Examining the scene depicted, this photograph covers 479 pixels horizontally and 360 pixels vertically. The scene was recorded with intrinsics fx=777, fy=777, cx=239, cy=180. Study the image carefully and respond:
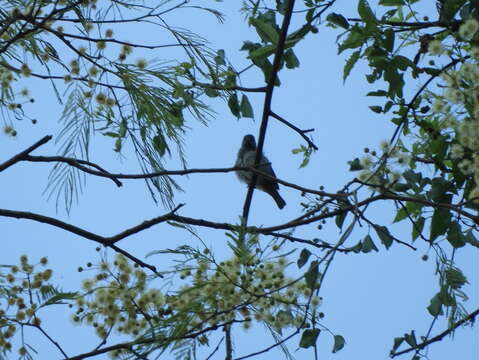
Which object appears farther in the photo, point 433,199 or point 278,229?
point 433,199

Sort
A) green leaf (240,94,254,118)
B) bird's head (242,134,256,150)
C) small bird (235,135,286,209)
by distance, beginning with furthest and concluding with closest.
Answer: bird's head (242,134,256,150) → small bird (235,135,286,209) → green leaf (240,94,254,118)

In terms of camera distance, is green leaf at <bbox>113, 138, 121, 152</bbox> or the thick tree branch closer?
the thick tree branch

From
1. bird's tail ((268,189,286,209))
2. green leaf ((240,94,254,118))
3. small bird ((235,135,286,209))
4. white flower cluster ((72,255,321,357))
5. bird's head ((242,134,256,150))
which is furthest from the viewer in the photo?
bird's head ((242,134,256,150))

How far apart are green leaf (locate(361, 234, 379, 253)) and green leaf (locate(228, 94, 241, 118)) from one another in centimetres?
58

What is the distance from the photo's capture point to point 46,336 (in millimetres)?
1643

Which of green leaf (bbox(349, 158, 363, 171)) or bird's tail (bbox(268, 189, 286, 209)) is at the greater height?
bird's tail (bbox(268, 189, 286, 209))

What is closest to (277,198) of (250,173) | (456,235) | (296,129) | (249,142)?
(250,173)

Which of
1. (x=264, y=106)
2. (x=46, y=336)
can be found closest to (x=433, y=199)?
(x=264, y=106)

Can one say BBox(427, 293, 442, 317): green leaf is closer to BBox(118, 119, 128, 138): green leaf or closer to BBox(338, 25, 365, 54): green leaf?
BBox(338, 25, 365, 54): green leaf

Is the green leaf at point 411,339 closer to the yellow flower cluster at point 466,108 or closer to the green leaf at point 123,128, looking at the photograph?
the yellow flower cluster at point 466,108

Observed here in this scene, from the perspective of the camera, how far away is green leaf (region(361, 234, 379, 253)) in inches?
72.1

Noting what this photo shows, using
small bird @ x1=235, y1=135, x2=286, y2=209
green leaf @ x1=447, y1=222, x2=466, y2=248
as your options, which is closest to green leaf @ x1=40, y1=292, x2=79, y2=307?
green leaf @ x1=447, y1=222, x2=466, y2=248

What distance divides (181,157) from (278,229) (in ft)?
1.62

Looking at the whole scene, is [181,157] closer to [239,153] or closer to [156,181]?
[156,181]
